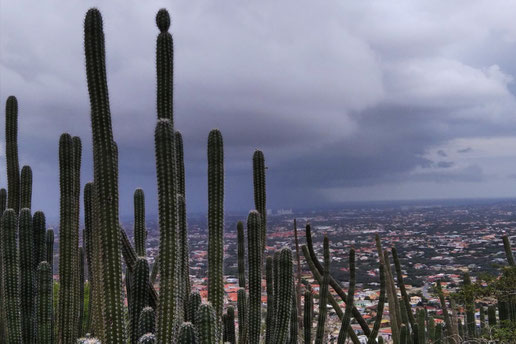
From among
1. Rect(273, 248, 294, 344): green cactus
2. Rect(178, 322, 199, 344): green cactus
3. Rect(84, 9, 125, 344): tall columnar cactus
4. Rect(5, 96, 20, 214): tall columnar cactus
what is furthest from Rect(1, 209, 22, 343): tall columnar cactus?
Rect(178, 322, 199, 344): green cactus

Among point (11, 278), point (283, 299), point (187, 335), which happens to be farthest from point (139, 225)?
point (187, 335)

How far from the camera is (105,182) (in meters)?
4.62

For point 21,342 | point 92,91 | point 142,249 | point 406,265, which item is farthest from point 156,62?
point 406,265

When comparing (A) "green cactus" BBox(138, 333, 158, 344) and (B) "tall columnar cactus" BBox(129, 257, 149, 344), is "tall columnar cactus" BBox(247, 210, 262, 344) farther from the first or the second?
(A) "green cactus" BBox(138, 333, 158, 344)

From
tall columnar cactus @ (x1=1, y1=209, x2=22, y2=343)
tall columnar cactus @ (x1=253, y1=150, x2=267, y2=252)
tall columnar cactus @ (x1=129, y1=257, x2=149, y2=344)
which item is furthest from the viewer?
tall columnar cactus @ (x1=253, y1=150, x2=267, y2=252)

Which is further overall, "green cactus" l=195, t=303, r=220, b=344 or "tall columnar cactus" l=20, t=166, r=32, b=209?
"tall columnar cactus" l=20, t=166, r=32, b=209

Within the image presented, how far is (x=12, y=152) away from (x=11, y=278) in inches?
112

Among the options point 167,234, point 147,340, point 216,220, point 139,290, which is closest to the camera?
point 147,340

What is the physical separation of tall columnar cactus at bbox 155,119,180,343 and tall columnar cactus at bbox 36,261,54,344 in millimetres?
2798

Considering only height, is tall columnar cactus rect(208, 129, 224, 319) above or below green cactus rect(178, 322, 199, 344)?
above

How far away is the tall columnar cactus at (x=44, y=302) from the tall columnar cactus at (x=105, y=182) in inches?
92.2

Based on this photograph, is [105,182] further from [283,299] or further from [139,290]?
[283,299]

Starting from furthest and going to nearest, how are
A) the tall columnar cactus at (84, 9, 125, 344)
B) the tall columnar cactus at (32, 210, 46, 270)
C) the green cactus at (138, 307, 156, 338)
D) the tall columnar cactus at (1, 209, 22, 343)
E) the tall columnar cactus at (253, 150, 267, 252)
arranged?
1. the tall columnar cactus at (32, 210, 46, 270)
2. the tall columnar cactus at (253, 150, 267, 252)
3. the tall columnar cactus at (1, 209, 22, 343)
4. the green cactus at (138, 307, 156, 338)
5. the tall columnar cactus at (84, 9, 125, 344)

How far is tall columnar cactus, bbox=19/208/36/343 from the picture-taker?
6.62 meters
